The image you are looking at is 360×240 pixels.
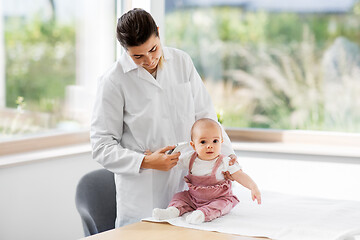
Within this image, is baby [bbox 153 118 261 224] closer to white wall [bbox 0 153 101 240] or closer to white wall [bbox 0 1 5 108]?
white wall [bbox 0 153 101 240]

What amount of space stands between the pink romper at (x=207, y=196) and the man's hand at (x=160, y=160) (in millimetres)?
87

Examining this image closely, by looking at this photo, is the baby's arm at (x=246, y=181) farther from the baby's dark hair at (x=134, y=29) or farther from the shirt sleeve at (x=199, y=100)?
the baby's dark hair at (x=134, y=29)

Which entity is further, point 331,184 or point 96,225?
point 331,184

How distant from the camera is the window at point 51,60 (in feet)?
9.95

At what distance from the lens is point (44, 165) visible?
304 cm

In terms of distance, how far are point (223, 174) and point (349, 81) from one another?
1.74 meters

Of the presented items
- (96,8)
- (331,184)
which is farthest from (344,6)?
(96,8)

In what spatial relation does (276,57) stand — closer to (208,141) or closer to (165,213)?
(208,141)

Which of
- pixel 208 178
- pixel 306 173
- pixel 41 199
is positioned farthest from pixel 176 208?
pixel 306 173

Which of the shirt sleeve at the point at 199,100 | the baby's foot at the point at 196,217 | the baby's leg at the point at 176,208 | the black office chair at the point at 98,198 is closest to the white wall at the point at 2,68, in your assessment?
the black office chair at the point at 98,198

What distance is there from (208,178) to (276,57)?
1.83 metres

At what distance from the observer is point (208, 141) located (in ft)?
6.34

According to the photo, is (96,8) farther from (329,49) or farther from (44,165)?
(329,49)

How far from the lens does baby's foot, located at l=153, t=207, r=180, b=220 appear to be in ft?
6.17
